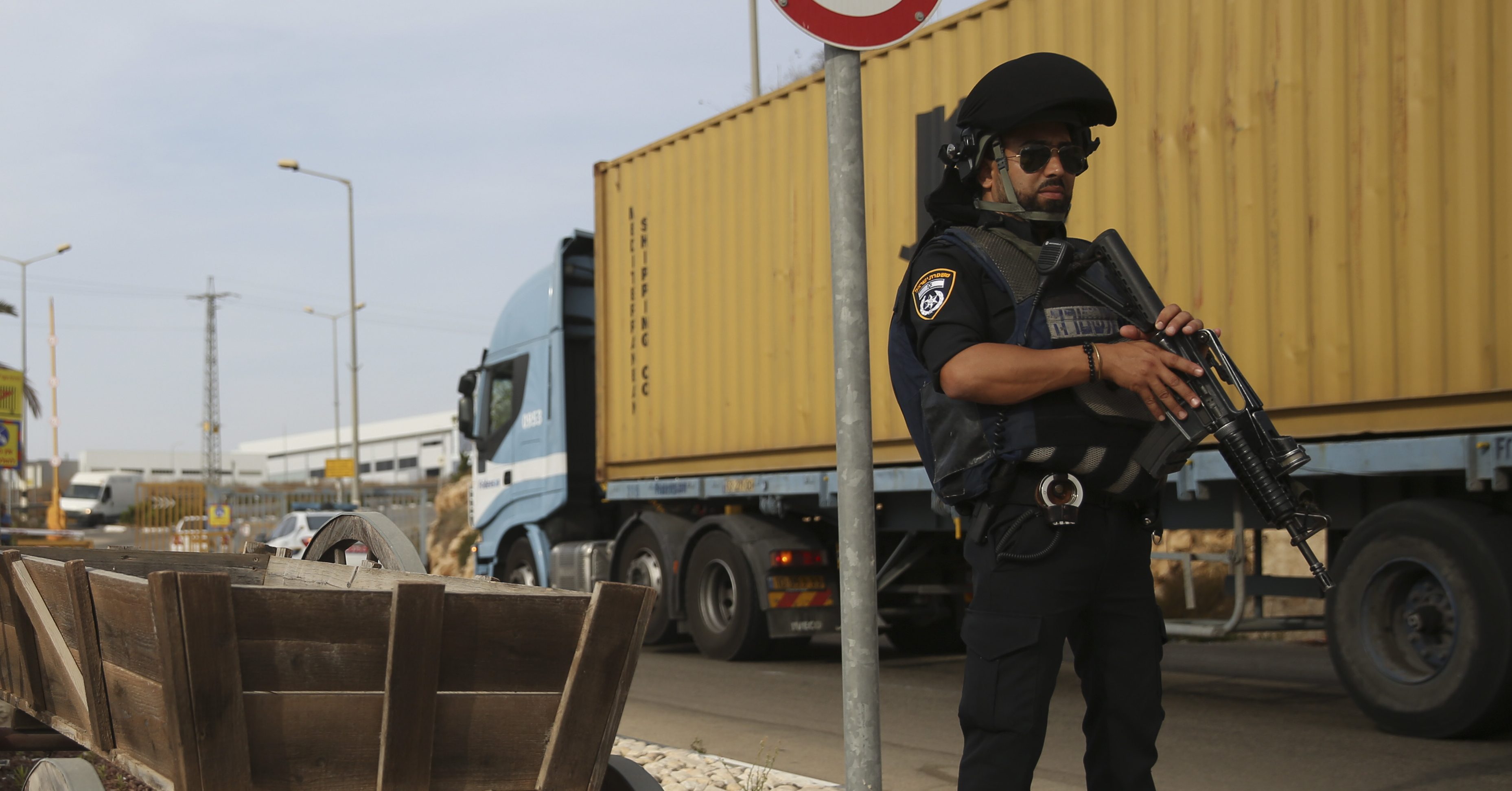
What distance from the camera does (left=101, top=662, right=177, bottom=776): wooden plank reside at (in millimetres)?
2379

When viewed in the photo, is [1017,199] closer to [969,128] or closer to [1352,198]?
[969,128]

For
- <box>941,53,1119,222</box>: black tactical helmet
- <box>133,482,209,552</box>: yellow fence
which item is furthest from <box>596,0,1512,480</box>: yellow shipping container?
<box>133,482,209,552</box>: yellow fence

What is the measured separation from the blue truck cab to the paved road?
2.20 m

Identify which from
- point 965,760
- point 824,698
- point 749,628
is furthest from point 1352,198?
point 749,628

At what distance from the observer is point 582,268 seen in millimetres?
12234

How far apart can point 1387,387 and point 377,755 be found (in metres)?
5.18

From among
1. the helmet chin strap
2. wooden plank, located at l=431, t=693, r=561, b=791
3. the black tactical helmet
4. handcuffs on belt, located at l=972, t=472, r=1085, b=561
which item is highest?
the black tactical helmet

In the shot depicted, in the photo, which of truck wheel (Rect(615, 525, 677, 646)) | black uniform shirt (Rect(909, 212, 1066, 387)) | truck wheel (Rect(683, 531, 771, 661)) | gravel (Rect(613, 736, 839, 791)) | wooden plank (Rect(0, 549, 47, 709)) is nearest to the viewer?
black uniform shirt (Rect(909, 212, 1066, 387))

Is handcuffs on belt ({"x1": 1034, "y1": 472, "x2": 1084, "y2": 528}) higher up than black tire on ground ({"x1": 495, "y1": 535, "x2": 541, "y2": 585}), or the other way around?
handcuffs on belt ({"x1": 1034, "y1": 472, "x2": 1084, "y2": 528})

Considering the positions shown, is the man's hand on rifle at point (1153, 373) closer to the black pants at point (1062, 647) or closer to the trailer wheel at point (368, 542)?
the black pants at point (1062, 647)

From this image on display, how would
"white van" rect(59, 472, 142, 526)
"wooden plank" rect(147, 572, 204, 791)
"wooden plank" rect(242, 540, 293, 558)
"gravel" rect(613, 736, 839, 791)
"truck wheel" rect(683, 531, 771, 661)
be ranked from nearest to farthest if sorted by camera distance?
"wooden plank" rect(147, 572, 204, 791) → "wooden plank" rect(242, 540, 293, 558) → "gravel" rect(613, 736, 839, 791) → "truck wheel" rect(683, 531, 771, 661) → "white van" rect(59, 472, 142, 526)

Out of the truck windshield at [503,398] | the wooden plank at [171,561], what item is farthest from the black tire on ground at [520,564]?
the wooden plank at [171,561]

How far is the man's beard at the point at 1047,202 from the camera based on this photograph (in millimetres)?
2848

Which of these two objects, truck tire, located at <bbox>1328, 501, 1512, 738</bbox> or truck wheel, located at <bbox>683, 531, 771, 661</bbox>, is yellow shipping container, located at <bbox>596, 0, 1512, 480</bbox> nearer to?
truck tire, located at <bbox>1328, 501, 1512, 738</bbox>
